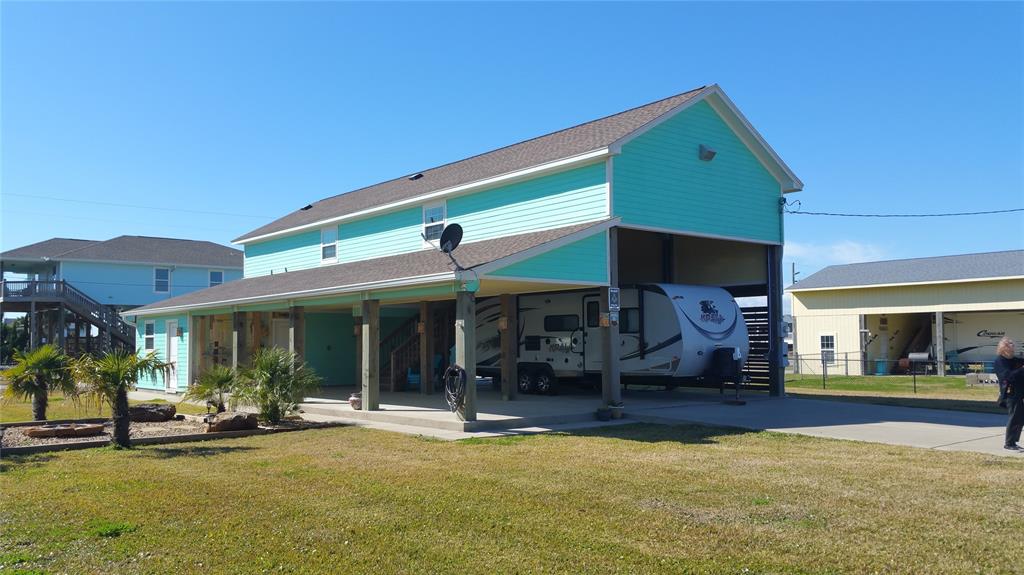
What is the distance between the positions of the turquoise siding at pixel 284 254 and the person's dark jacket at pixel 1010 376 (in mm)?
19623

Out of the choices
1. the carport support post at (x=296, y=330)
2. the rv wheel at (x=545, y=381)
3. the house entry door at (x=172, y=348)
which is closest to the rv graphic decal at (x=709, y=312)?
the rv wheel at (x=545, y=381)

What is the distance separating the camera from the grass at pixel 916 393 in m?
19.3

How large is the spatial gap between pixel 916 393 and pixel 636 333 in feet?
33.3

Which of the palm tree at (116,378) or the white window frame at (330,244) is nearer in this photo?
the palm tree at (116,378)

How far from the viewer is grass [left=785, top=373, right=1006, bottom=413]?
1925 centimetres

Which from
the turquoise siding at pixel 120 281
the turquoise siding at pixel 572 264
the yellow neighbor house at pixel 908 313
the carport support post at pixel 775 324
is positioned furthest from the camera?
the turquoise siding at pixel 120 281

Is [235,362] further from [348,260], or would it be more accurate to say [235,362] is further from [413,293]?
[413,293]

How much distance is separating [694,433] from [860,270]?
31.0 meters

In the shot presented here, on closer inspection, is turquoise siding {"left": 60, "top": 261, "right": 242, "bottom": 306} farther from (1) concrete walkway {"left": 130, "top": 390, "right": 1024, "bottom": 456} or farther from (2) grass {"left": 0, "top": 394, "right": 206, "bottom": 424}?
(1) concrete walkway {"left": 130, "top": 390, "right": 1024, "bottom": 456}

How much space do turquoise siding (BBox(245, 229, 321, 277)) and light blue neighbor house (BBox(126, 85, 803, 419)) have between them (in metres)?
0.08

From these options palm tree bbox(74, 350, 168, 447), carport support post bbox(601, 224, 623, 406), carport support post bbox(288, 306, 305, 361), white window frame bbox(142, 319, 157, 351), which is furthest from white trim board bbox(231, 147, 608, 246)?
palm tree bbox(74, 350, 168, 447)

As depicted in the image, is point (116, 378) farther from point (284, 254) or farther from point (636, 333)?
point (284, 254)

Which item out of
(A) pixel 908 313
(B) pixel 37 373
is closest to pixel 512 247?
(B) pixel 37 373

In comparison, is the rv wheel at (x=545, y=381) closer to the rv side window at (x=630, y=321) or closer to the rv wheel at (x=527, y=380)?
the rv wheel at (x=527, y=380)
